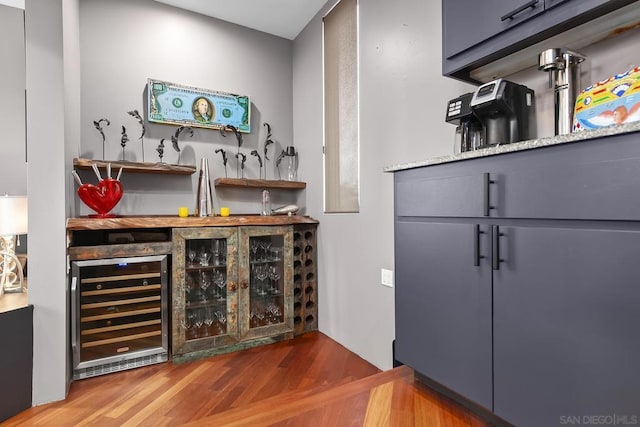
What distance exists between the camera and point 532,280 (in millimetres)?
926

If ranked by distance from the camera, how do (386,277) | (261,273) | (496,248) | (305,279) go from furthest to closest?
(305,279) < (261,273) < (386,277) < (496,248)

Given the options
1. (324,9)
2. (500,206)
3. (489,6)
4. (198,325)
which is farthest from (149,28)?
(500,206)

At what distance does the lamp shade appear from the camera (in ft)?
6.08

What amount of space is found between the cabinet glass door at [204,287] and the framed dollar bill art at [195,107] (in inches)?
43.9

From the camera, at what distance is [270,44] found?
3363 millimetres

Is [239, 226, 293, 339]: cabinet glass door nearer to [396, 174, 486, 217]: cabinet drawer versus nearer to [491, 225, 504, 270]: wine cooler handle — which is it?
[396, 174, 486, 217]: cabinet drawer

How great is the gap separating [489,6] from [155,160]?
2.65 m

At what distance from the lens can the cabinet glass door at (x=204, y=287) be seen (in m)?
2.38

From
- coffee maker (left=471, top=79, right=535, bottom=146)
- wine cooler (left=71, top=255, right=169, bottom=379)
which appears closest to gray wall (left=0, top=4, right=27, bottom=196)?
wine cooler (left=71, top=255, right=169, bottom=379)

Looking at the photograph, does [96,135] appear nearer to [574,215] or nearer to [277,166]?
[277,166]

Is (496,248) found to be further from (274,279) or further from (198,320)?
(198,320)

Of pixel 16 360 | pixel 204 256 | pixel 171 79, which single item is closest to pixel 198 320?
pixel 204 256

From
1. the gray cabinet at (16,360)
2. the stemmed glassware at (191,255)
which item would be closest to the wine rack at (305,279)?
the stemmed glassware at (191,255)

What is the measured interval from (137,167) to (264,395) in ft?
6.18
